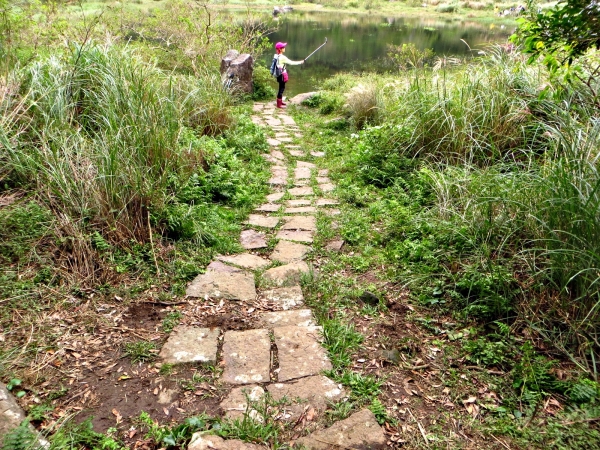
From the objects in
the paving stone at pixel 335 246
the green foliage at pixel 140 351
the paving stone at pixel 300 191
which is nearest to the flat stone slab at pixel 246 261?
the paving stone at pixel 335 246

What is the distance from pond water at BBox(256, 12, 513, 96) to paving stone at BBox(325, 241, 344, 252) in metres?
7.82

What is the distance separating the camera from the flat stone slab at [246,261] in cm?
325

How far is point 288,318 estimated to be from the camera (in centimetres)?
265

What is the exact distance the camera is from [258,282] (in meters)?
3.04

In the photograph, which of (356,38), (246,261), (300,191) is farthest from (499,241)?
(356,38)

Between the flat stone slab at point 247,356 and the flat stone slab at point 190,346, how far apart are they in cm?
7

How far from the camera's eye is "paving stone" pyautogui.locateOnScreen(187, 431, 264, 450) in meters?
1.72

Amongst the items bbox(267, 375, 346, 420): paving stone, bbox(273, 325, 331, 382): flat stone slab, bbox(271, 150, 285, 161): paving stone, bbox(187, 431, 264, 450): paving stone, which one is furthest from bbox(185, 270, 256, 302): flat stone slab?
bbox(271, 150, 285, 161): paving stone

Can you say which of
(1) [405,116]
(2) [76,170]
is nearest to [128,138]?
(2) [76,170]

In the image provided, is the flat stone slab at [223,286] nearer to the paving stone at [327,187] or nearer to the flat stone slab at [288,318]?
the flat stone slab at [288,318]

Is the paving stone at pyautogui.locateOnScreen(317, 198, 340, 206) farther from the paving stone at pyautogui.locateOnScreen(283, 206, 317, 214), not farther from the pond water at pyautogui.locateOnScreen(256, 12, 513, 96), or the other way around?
the pond water at pyautogui.locateOnScreen(256, 12, 513, 96)

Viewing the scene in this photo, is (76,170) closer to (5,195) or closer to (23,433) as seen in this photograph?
(5,195)

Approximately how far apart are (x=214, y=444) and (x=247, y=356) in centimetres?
60

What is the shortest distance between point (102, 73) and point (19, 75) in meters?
0.71
